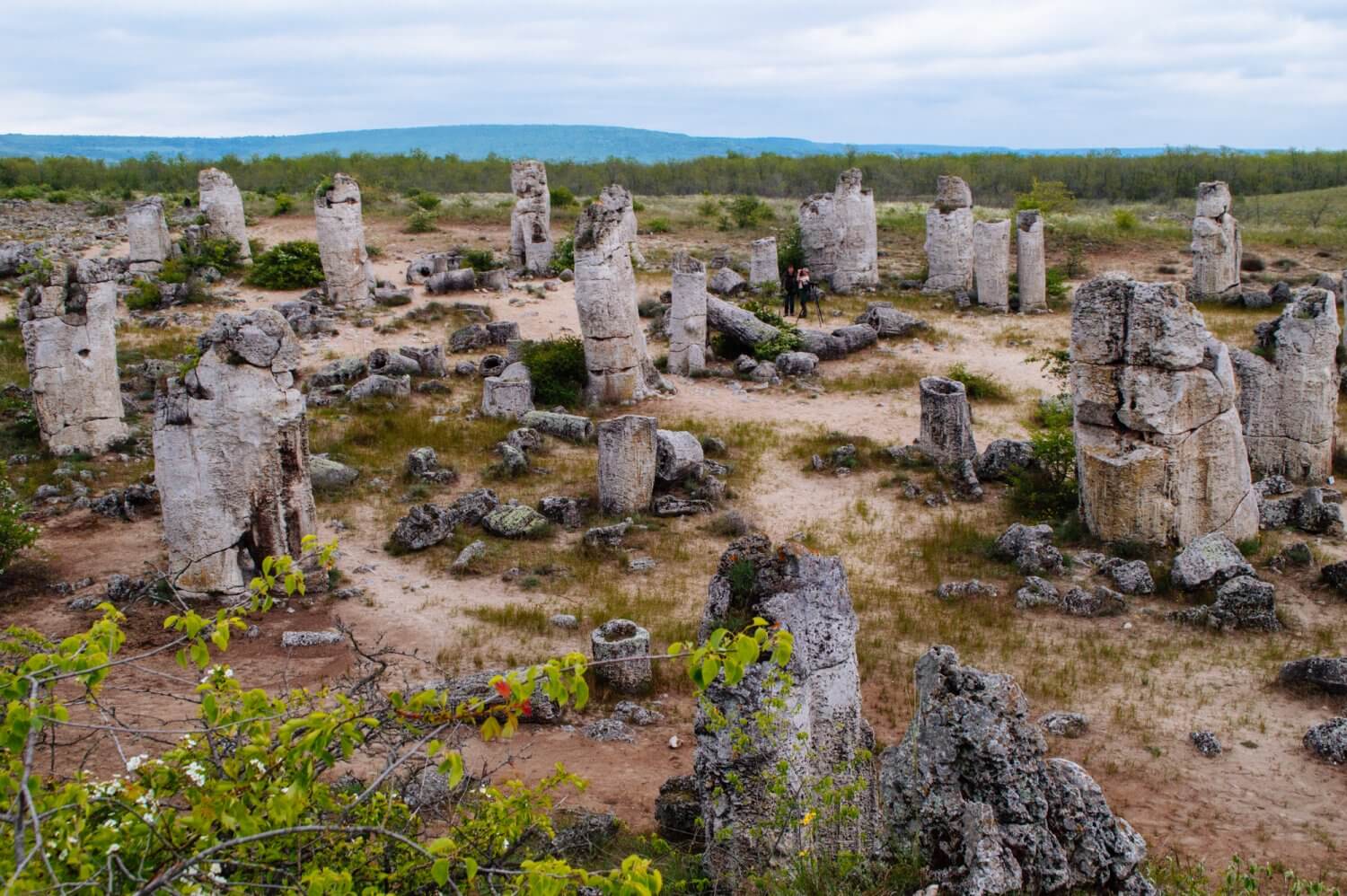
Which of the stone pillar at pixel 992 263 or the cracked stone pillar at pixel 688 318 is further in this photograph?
the stone pillar at pixel 992 263

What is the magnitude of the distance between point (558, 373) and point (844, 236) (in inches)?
454

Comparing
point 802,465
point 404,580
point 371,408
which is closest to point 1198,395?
point 802,465

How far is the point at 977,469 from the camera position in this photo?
15547 millimetres

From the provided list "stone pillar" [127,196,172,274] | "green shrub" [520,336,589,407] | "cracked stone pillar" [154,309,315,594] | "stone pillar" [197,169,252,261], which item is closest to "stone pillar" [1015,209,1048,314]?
"green shrub" [520,336,589,407]

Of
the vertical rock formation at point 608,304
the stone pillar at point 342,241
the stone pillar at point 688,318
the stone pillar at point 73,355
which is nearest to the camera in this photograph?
the stone pillar at point 73,355

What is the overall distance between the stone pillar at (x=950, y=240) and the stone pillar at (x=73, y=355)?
18.5 meters

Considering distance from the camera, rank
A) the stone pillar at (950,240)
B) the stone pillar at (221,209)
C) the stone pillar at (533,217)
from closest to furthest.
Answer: the stone pillar at (950,240) < the stone pillar at (533,217) < the stone pillar at (221,209)

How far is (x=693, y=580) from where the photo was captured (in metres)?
12.4

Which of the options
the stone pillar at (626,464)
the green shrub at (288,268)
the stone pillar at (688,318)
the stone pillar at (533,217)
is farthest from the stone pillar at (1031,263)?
the green shrub at (288,268)

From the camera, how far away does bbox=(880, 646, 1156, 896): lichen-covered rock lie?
5285mm

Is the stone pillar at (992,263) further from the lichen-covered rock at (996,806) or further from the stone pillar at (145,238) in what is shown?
the lichen-covered rock at (996,806)

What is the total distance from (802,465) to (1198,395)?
18.9 feet

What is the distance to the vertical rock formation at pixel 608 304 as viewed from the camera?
18297 millimetres

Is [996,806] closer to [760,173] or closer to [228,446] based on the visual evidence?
[228,446]
